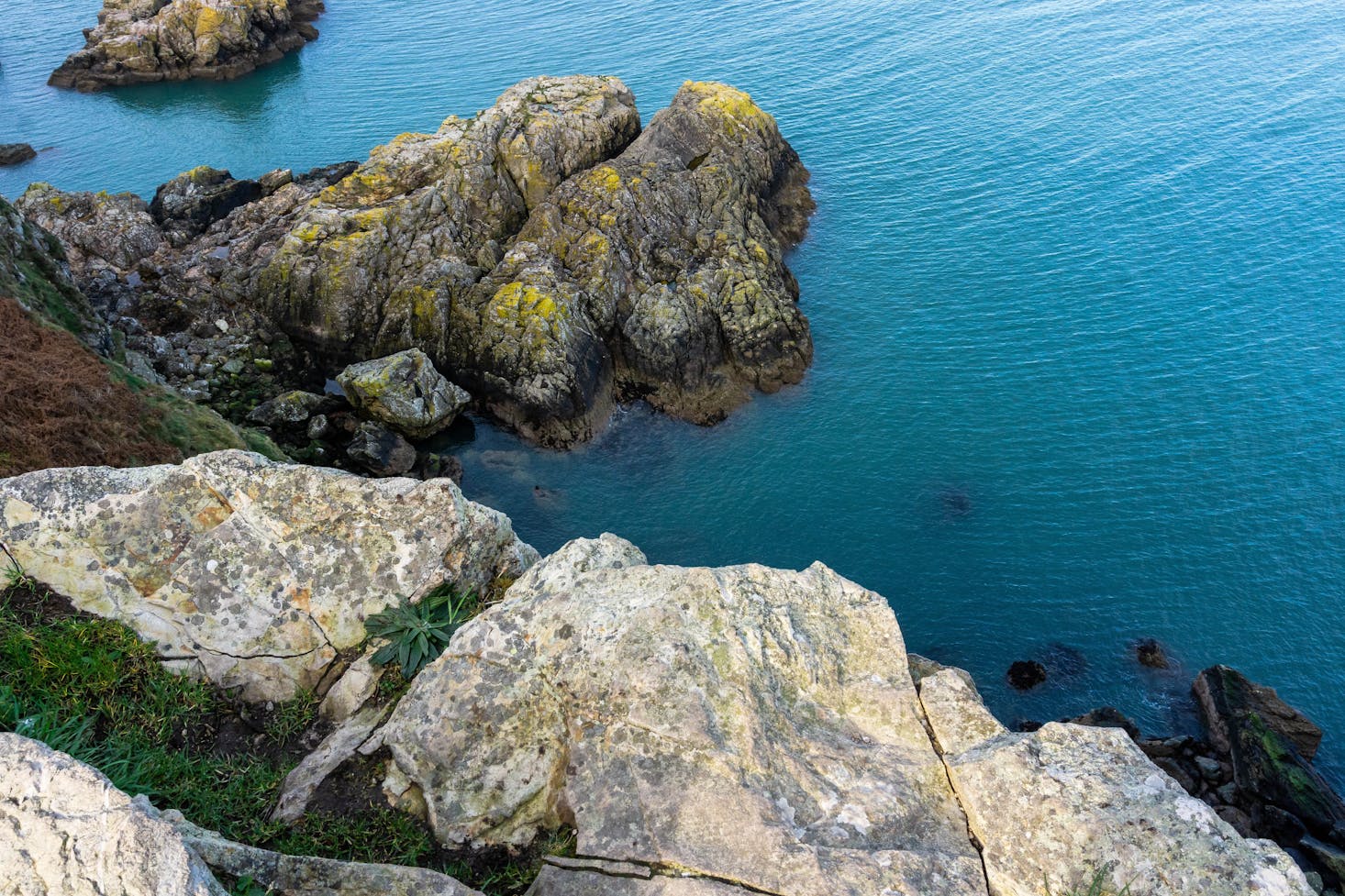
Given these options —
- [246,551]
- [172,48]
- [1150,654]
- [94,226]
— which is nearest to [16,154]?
[172,48]

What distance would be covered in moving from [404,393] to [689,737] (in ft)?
113

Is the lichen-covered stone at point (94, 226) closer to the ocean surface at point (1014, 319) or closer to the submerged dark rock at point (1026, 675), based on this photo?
the ocean surface at point (1014, 319)

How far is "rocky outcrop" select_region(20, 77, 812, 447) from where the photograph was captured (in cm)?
4659

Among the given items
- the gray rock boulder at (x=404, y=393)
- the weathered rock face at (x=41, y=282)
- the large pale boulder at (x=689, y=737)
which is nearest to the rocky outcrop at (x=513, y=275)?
the gray rock boulder at (x=404, y=393)

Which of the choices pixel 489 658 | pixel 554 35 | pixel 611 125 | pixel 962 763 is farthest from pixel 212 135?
pixel 962 763

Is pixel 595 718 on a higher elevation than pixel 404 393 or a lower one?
Answer: higher

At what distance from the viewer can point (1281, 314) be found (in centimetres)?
5116

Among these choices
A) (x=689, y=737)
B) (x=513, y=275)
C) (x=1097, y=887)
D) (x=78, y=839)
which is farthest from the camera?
(x=513, y=275)

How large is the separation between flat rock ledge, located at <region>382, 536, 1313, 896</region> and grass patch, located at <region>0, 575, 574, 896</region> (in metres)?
0.66

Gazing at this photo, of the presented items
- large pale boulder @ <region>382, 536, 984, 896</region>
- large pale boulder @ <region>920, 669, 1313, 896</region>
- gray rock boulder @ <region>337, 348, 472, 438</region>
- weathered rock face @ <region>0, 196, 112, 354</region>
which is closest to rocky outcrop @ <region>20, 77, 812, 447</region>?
gray rock boulder @ <region>337, 348, 472, 438</region>

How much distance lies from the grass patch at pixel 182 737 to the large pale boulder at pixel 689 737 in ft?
2.21

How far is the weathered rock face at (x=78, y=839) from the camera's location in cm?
857

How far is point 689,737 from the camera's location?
547 inches

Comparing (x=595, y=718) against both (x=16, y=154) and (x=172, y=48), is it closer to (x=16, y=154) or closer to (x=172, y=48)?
(x=16, y=154)
